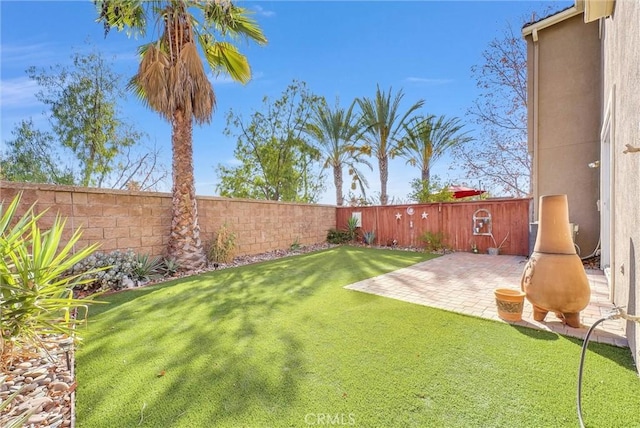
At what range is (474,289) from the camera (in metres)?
4.46

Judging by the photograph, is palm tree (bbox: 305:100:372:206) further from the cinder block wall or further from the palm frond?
the palm frond

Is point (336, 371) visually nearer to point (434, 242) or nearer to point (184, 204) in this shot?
point (184, 204)

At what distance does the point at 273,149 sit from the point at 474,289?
11.9 meters

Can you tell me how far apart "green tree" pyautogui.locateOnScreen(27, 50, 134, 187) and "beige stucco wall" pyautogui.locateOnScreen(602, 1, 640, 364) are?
1453 centimetres

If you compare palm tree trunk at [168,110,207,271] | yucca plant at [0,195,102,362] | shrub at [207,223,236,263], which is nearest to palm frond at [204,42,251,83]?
palm tree trunk at [168,110,207,271]

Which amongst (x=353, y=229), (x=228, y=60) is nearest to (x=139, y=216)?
(x=228, y=60)

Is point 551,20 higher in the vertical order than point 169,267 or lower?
higher

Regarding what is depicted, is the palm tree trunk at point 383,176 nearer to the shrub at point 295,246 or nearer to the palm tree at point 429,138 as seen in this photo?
the palm tree at point 429,138

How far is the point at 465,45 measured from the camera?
995 centimetres

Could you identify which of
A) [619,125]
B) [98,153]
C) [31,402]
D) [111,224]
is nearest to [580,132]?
[619,125]

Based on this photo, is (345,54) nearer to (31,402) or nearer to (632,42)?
(632,42)

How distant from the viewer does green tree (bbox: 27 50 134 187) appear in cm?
1023

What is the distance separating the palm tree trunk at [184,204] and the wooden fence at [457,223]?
7129mm

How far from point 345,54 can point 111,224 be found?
947 centimetres
